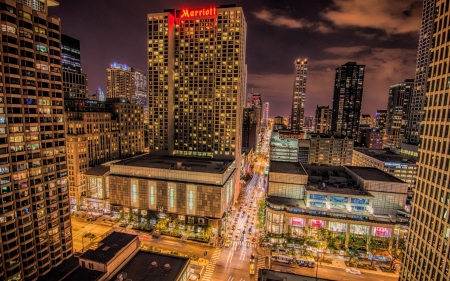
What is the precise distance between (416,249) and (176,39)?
464 ft

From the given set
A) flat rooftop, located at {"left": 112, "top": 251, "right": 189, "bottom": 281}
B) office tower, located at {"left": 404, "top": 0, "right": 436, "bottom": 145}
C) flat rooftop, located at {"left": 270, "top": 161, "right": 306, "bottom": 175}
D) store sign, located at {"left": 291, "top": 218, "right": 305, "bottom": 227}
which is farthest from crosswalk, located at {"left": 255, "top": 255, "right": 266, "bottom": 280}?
office tower, located at {"left": 404, "top": 0, "right": 436, "bottom": 145}

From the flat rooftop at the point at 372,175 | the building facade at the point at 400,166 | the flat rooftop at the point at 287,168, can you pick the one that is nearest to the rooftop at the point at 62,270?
the flat rooftop at the point at 287,168

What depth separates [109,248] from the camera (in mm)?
56250

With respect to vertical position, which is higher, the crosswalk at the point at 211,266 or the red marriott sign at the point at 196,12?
the red marriott sign at the point at 196,12

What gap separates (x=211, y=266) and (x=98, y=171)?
7625 cm

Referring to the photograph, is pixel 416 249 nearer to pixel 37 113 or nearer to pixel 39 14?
pixel 37 113

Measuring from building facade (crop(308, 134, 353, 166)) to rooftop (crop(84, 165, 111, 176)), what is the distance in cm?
15028

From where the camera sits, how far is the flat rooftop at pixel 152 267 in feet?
172

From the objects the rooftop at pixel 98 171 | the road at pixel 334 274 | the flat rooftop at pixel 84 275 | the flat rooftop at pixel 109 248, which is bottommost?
the road at pixel 334 274

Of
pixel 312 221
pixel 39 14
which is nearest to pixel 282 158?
pixel 312 221

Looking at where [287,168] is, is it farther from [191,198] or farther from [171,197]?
[171,197]

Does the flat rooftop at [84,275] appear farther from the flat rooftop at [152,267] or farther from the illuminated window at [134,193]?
the illuminated window at [134,193]

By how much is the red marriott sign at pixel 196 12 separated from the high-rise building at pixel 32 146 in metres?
75.4

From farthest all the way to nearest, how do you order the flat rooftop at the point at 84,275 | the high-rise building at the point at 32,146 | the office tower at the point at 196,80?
the office tower at the point at 196,80, the high-rise building at the point at 32,146, the flat rooftop at the point at 84,275
